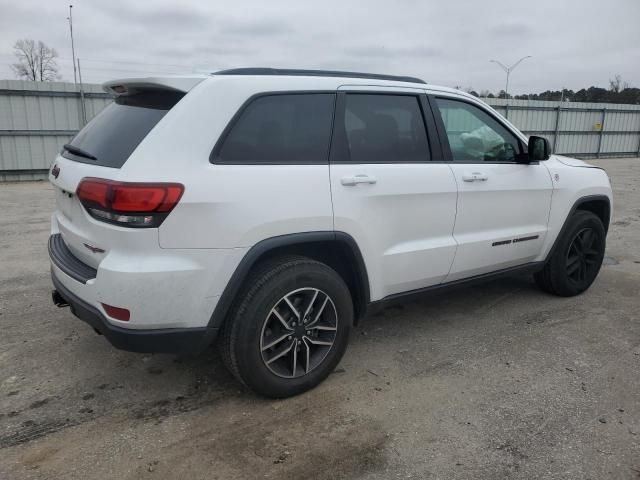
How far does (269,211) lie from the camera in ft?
9.12

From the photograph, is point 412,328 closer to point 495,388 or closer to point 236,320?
point 495,388

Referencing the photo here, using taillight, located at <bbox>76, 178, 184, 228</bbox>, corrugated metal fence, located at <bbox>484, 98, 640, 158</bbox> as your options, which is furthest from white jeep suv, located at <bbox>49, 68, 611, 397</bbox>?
corrugated metal fence, located at <bbox>484, 98, 640, 158</bbox>

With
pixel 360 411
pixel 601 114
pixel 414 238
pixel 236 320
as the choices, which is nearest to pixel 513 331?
pixel 414 238

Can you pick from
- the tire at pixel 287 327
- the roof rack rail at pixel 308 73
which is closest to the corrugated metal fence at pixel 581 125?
the roof rack rail at pixel 308 73

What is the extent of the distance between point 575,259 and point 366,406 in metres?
2.90

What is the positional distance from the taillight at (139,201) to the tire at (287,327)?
639 mm

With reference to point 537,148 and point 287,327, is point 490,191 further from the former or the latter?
point 287,327

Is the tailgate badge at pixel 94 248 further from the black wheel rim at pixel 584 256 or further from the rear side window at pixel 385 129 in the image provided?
the black wheel rim at pixel 584 256

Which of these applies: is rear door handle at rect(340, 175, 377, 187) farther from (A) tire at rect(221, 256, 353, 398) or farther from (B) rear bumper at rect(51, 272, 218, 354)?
(B) rear bumper at rect(51, 272, 218, 354)

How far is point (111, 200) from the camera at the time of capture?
2.50m

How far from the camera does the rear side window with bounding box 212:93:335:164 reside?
2793 millimetres

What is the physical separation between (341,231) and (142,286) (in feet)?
3.84

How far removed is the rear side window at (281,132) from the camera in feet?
9.16

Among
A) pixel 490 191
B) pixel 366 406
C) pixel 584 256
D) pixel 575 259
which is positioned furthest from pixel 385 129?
pixel 584 256
